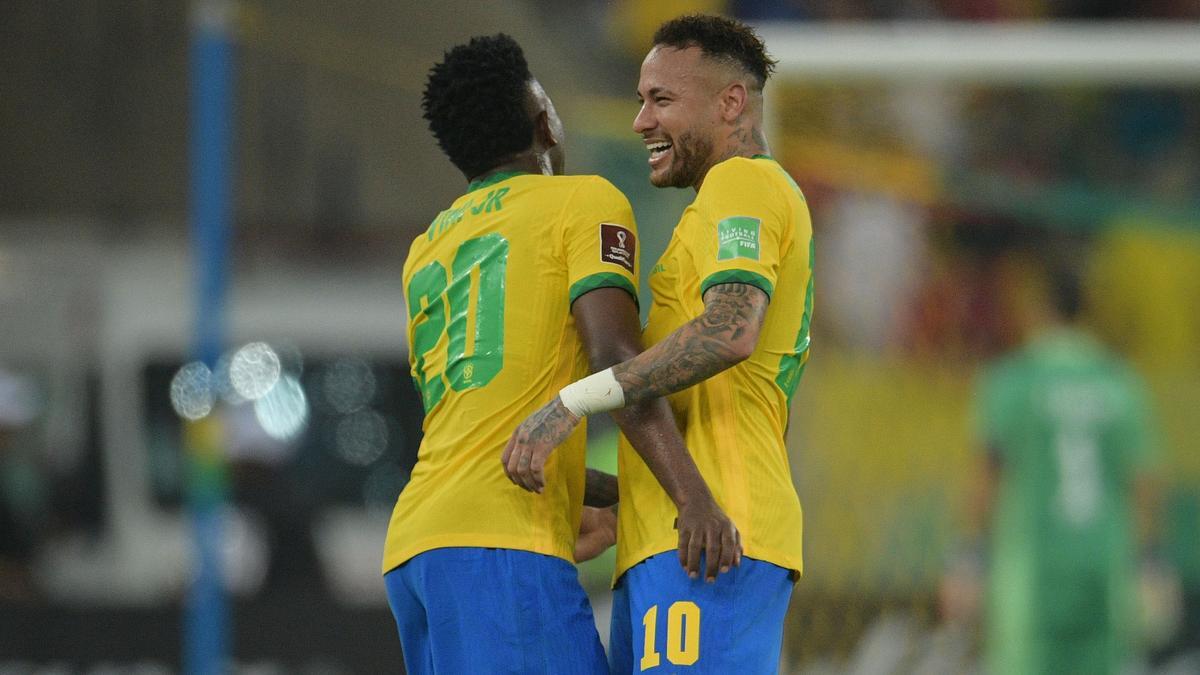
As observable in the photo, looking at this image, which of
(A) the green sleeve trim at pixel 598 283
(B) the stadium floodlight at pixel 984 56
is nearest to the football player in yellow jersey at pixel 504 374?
(A) the green sleeve trim at pixel 598 283

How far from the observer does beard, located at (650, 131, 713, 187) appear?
3.36 m

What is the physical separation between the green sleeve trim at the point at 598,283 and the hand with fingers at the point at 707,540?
45 cm

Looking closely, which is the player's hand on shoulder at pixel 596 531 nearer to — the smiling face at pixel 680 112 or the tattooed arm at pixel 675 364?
the tattooed arm at pixel 675 364

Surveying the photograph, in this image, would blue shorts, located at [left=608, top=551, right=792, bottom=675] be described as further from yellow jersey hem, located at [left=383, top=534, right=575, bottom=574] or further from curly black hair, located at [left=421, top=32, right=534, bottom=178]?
curly black hair, located at [left=421, top=32, right=534, bottom=178]

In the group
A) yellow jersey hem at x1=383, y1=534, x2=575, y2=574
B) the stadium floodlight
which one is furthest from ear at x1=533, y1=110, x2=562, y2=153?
the stadium floodlight

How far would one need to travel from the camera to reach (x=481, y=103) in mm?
3402

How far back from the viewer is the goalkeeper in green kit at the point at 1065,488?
7.86 m

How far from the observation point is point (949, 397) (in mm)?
9211

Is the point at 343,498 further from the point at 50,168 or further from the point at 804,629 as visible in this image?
the point at 804,629

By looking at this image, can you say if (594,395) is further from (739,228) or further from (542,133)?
(542,133)

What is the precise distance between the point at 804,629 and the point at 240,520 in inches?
190

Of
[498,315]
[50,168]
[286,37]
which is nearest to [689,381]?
[498,315]

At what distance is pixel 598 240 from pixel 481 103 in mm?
416

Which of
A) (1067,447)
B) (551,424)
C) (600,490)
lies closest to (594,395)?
(551,424)
